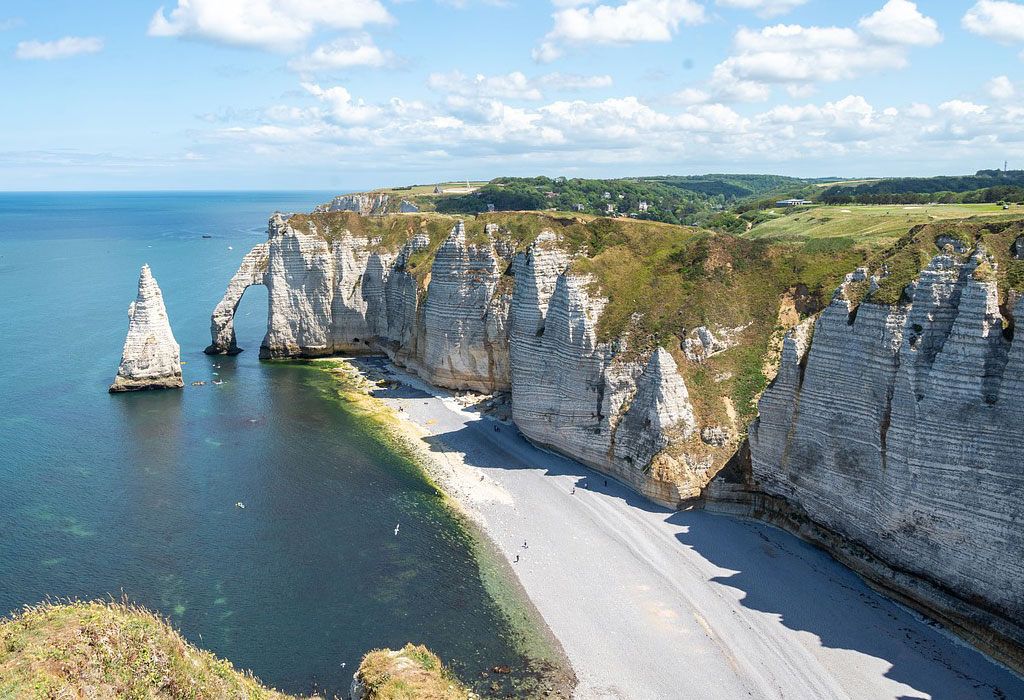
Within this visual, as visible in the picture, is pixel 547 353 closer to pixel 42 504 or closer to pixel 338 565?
pixel 338 565

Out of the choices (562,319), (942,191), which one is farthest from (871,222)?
(942,191)

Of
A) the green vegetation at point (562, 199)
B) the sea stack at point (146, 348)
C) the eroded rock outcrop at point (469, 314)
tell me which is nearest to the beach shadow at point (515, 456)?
the eroded rock outcrop at point (469, 314)

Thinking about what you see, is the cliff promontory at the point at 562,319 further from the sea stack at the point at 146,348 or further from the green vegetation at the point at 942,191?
the green vegetation at the point at 942,191

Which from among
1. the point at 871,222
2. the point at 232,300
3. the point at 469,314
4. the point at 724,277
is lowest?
the point at 469,314

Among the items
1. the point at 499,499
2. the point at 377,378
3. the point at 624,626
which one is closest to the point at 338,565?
the point at 499,499

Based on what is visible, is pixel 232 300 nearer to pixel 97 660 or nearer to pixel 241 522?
pixel 241 522

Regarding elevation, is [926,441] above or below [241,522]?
above

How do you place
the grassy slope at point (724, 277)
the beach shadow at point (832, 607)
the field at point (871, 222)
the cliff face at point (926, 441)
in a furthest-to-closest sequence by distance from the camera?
the field at point (871, 222)
the grassy slope at point (724, 277)
the cliff face at point (926, 441)
the beach shadow at point (832, 607)
